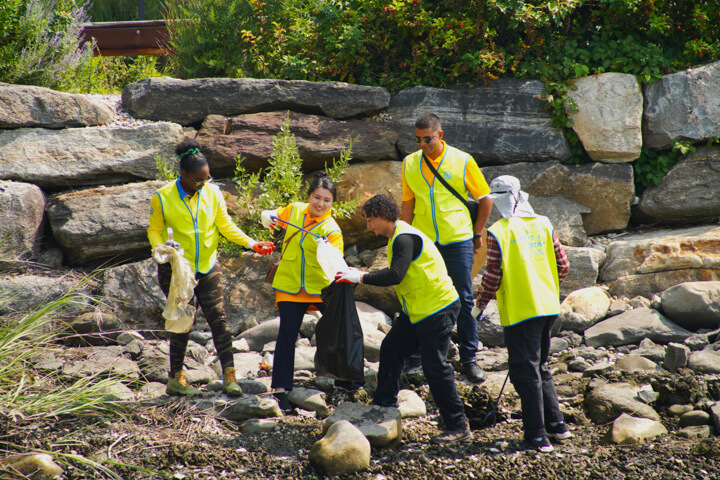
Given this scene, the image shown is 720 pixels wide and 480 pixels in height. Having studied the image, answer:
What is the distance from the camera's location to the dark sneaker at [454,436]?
3.74 metres

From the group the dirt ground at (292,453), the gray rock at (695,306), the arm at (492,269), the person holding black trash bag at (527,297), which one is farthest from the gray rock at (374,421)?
the gray rock at (695,306)

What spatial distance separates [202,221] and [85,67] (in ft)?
14.1

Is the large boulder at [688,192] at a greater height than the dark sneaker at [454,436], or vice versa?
the large boulder at [688,192]

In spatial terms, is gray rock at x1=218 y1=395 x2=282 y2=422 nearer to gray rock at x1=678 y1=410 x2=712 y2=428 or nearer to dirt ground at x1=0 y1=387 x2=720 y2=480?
dirt ground at x1=0 y1=387 x2=720 y2=480

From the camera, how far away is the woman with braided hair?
4.28 meters

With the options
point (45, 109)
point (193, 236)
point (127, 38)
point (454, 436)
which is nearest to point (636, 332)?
point (454, 436)

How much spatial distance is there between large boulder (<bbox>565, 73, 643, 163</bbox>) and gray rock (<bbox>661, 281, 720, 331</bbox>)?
79.5 inches

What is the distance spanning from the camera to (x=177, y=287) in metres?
4.13

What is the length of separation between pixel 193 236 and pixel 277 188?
2136 millimetres

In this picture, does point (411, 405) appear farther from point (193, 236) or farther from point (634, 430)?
point (193, 236)

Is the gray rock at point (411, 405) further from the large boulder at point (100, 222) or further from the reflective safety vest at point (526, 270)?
the large boulder at point (100, 222)

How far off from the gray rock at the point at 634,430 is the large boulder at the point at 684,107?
415 cm

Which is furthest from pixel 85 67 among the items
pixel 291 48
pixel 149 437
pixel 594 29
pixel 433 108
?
pixel 594 29

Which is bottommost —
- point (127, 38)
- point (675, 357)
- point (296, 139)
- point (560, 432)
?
point (560, 432)
